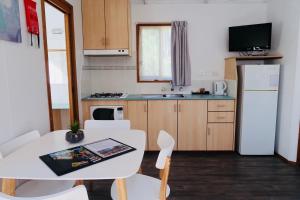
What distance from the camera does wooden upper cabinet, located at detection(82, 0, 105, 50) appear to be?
330 centimetres

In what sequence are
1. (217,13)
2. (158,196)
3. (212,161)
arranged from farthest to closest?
(217,13)
(212,161)
(158,196)

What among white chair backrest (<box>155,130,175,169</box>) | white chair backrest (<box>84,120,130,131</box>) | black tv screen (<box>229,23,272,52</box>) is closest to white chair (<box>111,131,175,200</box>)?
white chair backrest (<box>155,130,175,169</box>)

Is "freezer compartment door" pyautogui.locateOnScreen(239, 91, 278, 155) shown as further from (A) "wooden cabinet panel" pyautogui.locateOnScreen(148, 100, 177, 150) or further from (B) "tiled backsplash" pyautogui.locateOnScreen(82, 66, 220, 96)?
(A) "wooden cabinet panel" pyautogui.locateOnScreen(148, 100, 177, 150)

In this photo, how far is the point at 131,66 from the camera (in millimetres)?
3775

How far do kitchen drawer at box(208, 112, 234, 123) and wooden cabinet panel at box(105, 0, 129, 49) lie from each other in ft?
5.46

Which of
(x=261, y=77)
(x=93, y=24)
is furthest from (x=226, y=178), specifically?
(x=93, y=24)

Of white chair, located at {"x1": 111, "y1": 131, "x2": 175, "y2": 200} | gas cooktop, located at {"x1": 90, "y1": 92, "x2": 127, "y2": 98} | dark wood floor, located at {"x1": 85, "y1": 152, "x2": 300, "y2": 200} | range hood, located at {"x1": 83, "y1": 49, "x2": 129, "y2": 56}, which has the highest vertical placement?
range hood, located at {"x1": 83, "y1": 49, "x2": 129, "y2": 56}

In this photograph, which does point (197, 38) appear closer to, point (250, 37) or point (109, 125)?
point (250, 37)

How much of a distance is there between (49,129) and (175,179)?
1.54m

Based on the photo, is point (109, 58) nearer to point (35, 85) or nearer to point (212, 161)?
point (35, 85)

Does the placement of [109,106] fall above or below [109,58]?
below

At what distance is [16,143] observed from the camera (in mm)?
1616

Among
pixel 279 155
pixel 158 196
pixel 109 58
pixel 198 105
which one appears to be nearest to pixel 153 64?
pixel 109 58

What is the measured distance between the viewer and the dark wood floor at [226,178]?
7.51ft
